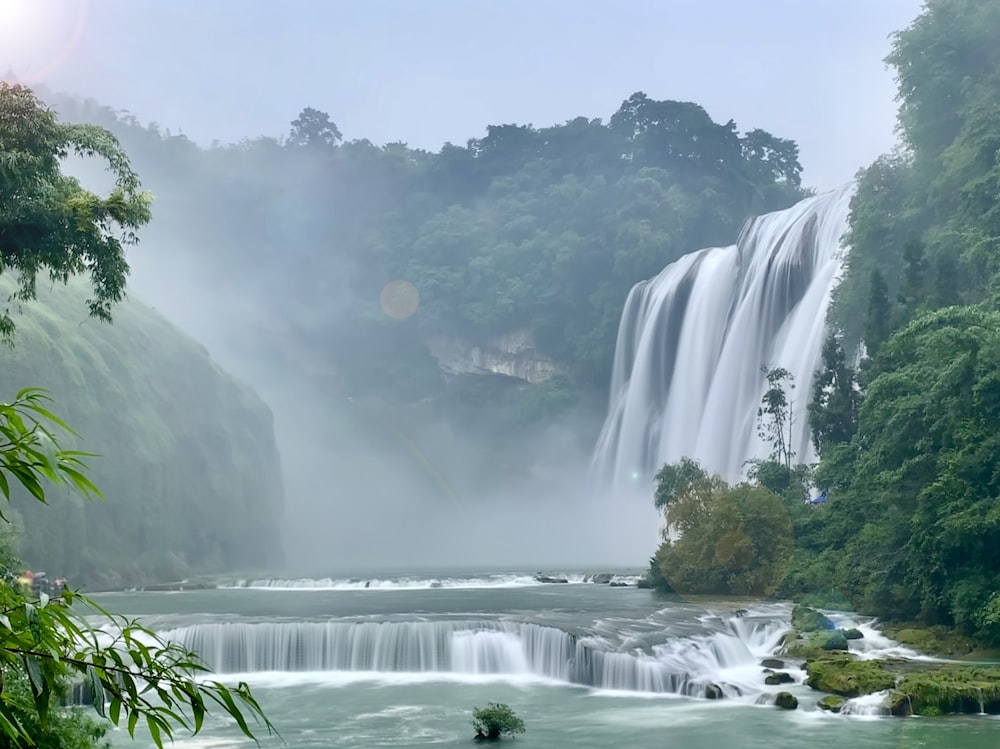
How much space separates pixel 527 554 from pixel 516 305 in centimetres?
1912

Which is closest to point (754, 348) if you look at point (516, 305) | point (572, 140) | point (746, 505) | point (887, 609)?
point (746, 505)

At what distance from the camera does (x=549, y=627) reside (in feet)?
74.8

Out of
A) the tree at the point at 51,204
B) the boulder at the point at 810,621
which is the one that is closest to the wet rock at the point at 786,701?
the boulder at the point at 810,621

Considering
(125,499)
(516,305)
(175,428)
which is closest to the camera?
(125,499)

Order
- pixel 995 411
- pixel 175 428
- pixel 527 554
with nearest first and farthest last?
pixel 995 411 → pixel 175 428 → pixel 527 554

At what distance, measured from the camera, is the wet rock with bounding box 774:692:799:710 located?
17812 millimetres

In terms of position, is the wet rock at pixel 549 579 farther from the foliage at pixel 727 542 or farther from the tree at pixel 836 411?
the tree at pixel 836 411

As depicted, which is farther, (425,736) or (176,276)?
(176,276)

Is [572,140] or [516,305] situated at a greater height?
[572,140]

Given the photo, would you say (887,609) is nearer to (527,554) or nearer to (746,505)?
(746,505)

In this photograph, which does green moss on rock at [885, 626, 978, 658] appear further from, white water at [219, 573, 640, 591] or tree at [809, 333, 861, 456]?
white water at [219, 573, 640, 591]

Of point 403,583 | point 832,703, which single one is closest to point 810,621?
point 832,703

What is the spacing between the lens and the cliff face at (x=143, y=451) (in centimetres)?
3894

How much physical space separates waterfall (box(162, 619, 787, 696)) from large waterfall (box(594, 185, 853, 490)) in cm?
2048
